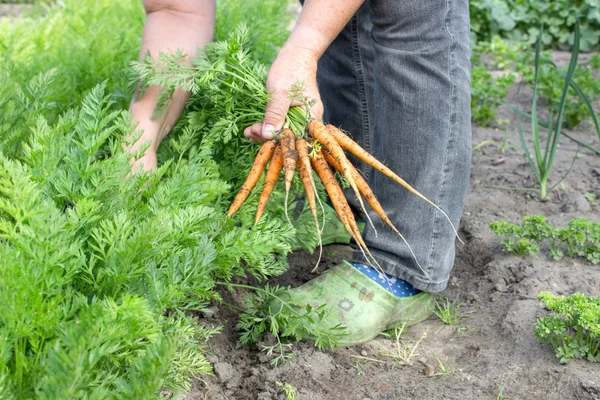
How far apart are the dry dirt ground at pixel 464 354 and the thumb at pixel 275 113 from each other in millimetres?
639

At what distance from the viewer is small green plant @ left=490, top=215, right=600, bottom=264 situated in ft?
7.99

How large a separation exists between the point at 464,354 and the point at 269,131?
0.93 m

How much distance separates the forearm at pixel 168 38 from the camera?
2287 mm

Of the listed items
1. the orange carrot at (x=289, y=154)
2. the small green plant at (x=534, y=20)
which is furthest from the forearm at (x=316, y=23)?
the small green plant at (x=534, y=20)

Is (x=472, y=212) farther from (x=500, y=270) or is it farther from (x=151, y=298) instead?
(x=151, y=298)

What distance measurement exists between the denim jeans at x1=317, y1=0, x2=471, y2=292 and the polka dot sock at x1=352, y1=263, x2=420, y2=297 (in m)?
0.03

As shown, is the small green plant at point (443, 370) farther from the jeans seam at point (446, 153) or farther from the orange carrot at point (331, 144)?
the orange carrot at point (331, 144)

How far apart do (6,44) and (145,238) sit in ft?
6.67

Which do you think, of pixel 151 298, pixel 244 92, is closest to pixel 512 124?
pixel 244 92

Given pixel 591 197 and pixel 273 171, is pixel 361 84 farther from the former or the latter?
pixel 591 197

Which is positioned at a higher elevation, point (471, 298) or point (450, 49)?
point (450, 49)

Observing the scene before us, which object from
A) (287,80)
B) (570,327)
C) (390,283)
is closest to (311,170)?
(287,80)

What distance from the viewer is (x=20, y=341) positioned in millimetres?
1371

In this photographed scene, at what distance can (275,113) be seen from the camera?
2045 millimetres
